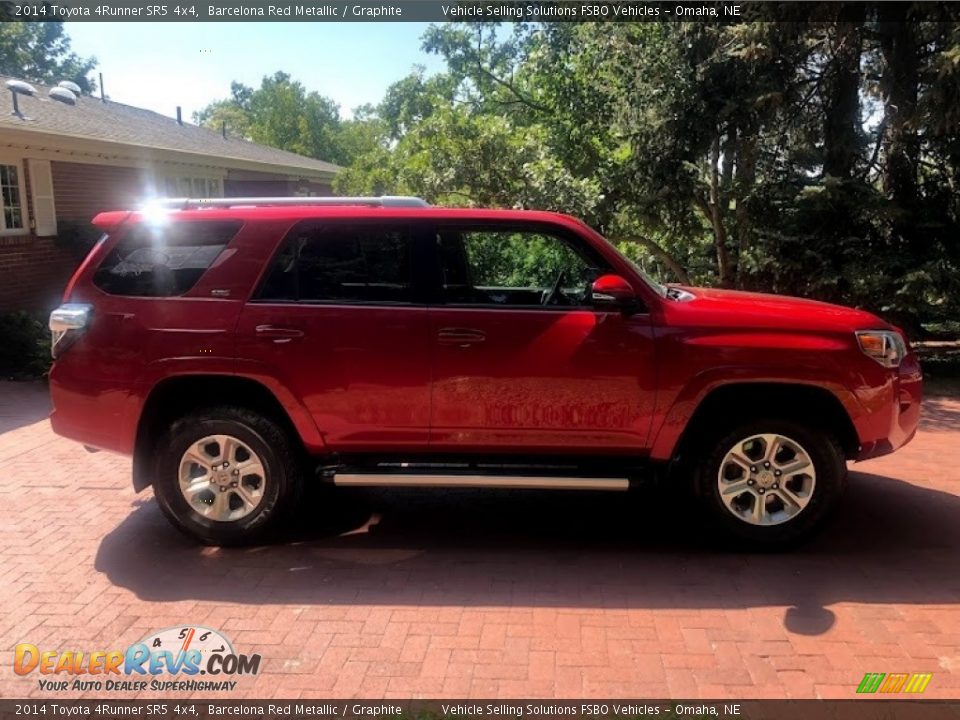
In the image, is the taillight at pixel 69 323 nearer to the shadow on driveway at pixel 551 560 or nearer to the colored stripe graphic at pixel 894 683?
the shadow on driveway at pixel 551 560

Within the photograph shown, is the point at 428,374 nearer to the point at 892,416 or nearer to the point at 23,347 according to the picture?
the point at 892,416

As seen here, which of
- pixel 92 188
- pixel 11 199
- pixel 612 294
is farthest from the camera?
pixel 92 188

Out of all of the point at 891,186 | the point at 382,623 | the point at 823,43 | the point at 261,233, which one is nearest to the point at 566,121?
the point at 823,43

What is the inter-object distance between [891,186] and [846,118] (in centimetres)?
111

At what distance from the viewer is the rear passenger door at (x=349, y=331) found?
3977mm

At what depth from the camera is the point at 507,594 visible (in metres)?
3.65

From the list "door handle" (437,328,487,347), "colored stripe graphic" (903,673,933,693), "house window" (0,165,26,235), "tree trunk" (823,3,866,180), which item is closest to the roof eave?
"house window" (0,165,26,235)

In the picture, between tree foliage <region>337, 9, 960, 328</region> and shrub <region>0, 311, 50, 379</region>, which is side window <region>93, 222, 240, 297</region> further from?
tree foliage <region>337, 9, 960, 328</region>

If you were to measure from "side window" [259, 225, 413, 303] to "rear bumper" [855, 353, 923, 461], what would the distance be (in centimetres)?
256

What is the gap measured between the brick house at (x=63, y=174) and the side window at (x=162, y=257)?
8.52m

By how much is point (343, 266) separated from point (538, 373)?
1.23 meters

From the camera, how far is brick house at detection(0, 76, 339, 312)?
458 inches

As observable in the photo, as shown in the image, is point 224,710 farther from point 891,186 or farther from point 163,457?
point 891,186

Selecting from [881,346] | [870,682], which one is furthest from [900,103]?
[870,682]
